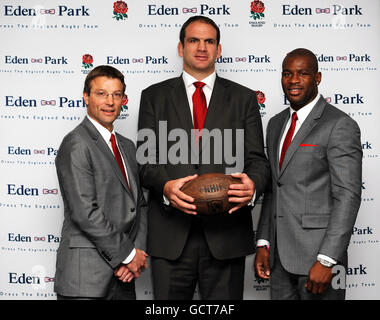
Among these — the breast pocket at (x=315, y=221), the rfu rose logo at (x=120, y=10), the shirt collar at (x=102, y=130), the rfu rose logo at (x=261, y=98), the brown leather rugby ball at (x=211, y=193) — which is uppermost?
the rfu rose logo at (x=120, y=10)

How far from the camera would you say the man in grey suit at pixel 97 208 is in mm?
1812

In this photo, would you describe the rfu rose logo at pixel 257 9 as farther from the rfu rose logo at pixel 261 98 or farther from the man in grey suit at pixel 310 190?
the man in grey suit at pixel 310 190

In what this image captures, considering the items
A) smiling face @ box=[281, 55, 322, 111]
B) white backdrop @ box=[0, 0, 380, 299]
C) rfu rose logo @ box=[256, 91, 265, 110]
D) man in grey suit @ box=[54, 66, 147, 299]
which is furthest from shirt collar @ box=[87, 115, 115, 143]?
rfu rose logo @ box=[256, 91, 265, 110]

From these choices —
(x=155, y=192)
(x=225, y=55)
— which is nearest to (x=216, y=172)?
(x=155, y=192)

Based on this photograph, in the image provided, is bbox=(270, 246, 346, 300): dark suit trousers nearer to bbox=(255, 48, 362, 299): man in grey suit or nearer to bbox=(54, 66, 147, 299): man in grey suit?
bbox=(255, 48, 362, 299): man in grey suit

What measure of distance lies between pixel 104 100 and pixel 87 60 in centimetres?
87

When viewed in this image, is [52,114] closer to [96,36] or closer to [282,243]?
[96,36]

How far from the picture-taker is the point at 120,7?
2.69 meters

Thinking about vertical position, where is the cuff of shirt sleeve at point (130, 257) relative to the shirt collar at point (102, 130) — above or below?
below

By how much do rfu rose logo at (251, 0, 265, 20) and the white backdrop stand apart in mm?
11

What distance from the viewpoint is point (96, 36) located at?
2699mm

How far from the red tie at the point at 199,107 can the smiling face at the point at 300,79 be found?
0.39 meters

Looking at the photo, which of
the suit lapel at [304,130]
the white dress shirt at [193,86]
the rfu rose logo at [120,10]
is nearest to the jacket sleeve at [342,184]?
the suit lapel at [304,130]
